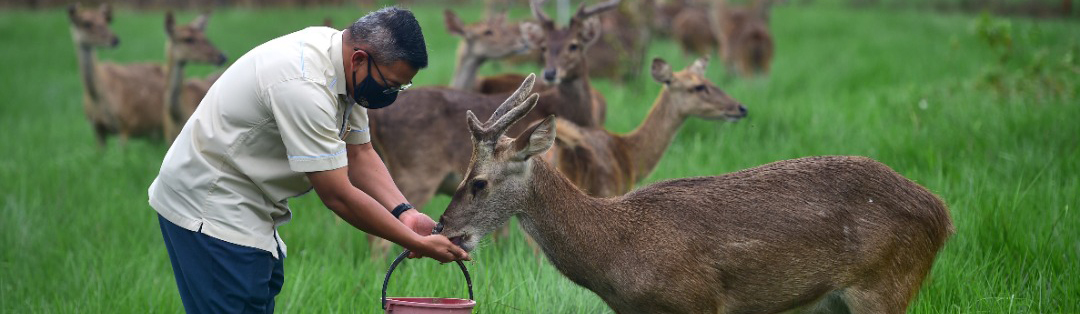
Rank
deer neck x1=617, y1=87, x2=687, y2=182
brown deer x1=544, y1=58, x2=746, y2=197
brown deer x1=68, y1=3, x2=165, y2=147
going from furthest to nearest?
brown deer x1=68, y1=3, x2=165, y2=147 → deer neck x1=617, y1=87, x2=687, y2=182 → brown deer x1=544, y1=58, x2=746, y2=197

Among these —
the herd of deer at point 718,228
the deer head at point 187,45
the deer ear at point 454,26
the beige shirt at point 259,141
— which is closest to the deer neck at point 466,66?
the deer ear at point 454,26

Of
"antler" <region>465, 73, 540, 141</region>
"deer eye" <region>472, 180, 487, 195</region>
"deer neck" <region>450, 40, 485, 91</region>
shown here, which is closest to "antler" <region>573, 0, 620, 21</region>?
"deer neck" <region>450, 40, 485, 91</region>

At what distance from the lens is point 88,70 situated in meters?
11.9

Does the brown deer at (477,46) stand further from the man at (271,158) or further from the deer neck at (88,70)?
the man at (271,158)

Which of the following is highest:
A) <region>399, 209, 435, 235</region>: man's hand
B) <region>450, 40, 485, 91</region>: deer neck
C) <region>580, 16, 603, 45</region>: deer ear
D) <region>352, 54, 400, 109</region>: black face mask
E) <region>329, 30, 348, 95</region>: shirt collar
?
<region>329, 30, 348, 95</region>: shirt collar

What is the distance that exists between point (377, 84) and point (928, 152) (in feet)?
14.9

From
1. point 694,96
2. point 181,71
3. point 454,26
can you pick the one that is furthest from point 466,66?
point 694,96

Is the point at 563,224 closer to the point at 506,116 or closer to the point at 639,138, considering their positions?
the point at 506,116

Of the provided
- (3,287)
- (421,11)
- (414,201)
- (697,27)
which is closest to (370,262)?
(414,201)

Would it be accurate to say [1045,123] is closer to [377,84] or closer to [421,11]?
[377,84]

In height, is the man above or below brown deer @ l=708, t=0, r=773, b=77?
above

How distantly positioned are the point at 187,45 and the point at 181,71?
0.54 meters

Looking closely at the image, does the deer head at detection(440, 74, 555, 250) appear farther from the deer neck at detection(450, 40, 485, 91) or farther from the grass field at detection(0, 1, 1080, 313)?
the deer neck at detection(450, 40, 485, 91)

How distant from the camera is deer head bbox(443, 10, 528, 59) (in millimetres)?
10758
